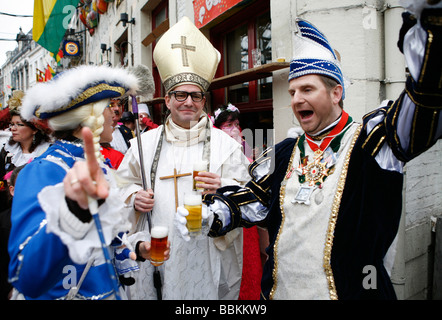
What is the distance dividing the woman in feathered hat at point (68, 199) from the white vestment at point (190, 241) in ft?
2.58

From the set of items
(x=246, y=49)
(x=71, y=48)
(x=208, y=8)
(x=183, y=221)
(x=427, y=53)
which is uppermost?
(x=71, y=48)

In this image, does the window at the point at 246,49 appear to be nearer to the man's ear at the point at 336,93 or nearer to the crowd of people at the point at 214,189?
the crowd of people at the point at 214,189

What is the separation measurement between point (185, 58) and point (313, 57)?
4.21 feet

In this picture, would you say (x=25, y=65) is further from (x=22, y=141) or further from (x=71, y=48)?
(x=22, y=141)

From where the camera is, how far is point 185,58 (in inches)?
99.8

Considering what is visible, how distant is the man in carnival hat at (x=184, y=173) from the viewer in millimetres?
2172

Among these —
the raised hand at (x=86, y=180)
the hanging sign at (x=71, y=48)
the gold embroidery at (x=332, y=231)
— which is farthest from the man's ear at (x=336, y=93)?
the hanging sign at (x=71, y=48)

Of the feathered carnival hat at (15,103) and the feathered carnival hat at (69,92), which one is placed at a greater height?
the feathered carnival hat at (15,103)

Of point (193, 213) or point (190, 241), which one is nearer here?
point (193, 213)

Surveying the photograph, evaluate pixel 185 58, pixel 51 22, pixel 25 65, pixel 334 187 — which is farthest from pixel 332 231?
pixel 25 65

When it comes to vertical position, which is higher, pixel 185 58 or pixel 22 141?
pixel 185 58

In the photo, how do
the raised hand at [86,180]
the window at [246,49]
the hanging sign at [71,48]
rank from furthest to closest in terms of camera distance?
the hanging sign at [71,48] < the window at [246,49] < the raised hand at [86,180]

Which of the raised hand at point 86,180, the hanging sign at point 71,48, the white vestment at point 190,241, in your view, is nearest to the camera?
the raised hand at point 86,180
